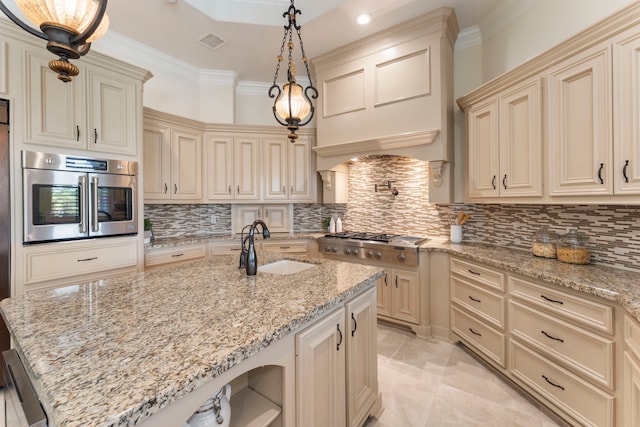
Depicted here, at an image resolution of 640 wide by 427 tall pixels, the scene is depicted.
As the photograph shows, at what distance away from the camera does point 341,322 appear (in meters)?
1.43

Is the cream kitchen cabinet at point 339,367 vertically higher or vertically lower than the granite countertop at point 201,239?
lower

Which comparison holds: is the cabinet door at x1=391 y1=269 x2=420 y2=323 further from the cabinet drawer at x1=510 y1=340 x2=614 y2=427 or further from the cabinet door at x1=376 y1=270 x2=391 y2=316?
the cabinet drawer at x1=510 y1=340 x2=614 y2=427

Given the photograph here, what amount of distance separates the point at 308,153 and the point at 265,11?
1.70 metres

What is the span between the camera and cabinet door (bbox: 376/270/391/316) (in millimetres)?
3094

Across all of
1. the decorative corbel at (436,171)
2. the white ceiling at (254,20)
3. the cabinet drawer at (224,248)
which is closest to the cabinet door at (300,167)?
the cabinet drawer at (224,248)

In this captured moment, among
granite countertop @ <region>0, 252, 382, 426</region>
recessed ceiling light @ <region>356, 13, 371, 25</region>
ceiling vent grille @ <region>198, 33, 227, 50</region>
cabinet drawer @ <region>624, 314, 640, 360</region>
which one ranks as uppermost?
ceiling vent grille @ <region>198, 33, 227, 50</region>

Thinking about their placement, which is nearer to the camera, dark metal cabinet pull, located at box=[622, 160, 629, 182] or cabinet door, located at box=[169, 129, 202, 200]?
dark metal cabinet pull, located at box=[622, 160, 629, 182]

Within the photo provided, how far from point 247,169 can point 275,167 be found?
39 cm

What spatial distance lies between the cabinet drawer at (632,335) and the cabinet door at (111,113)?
3760 mm

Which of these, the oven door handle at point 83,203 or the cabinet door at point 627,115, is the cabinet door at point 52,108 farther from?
the cabinet door at point 627,115

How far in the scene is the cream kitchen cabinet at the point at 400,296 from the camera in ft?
9.55

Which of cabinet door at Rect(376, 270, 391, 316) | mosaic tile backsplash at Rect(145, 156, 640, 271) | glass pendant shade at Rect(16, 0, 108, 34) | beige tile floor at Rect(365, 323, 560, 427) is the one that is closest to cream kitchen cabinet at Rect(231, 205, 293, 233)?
mosaic tile backsplash at Rect(145, 156, 640, 271)

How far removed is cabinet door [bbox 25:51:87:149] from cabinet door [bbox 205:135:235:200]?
1.52 meters

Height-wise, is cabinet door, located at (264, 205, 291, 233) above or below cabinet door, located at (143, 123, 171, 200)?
below
